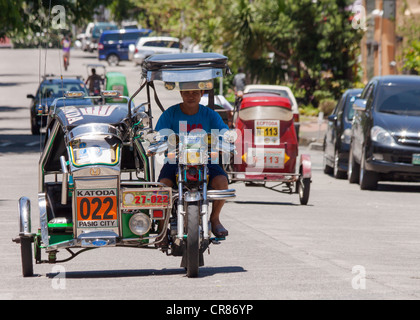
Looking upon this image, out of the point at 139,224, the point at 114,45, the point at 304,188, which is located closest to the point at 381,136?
the point at 304,188

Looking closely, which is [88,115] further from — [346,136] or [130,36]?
[130,36]

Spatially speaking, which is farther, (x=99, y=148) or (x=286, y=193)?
(x=286, y=193)

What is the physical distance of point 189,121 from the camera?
9.75 m

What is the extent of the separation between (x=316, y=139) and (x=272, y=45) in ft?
30.4

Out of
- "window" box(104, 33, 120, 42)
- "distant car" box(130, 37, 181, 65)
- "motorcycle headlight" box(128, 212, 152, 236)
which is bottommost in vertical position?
"motorcycle headlight" box(128, 212, 152, 236)

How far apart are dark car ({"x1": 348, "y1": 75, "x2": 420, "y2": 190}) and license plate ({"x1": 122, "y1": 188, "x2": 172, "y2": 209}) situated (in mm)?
10535

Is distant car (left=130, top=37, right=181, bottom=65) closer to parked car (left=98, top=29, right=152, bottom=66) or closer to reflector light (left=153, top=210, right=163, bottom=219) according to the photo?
parked car (left=98, top=29, right=152, bottom=66)

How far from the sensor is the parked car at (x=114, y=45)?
70125 mm

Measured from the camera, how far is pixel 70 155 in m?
9.29

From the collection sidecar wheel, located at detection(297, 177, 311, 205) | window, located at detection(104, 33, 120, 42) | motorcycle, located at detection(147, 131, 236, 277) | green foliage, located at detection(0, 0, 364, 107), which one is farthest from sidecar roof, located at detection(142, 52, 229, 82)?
window, located at detection(104, 33, 120, 42)

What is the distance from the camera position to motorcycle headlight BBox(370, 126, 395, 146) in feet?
63.4

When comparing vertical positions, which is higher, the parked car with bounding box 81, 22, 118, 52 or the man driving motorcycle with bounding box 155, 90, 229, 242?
the parked car with bounding box 81, 22, 118, 52
